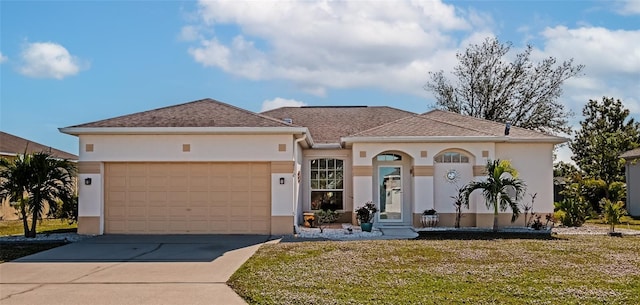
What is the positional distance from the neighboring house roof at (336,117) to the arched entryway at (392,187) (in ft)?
8.58

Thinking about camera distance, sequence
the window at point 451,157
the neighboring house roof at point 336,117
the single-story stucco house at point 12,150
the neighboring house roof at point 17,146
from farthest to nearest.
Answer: the neighboring house roof at point 17,146, the single-story stucco house at point 12,150, the neighboring house roof at point 336,117, the window at point 451,157

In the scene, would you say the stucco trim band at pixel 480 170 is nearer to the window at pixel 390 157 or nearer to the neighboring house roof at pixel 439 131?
the neighboring house roof at pixel 439 131

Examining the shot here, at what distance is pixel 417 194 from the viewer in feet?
60.6

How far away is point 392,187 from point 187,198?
7.00 metres

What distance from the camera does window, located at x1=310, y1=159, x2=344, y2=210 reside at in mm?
20469

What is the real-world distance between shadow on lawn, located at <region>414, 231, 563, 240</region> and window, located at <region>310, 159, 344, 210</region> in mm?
4429

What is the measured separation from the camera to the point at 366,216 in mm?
17203

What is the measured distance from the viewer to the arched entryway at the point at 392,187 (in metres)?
19.4

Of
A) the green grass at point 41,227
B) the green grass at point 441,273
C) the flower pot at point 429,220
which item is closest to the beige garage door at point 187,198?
the green grass at point 441,273

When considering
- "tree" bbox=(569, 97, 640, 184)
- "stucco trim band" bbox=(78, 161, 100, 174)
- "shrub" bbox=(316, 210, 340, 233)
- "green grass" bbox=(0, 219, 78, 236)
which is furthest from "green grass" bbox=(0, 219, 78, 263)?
"tree" bbox=(569, 97, 640, 184)

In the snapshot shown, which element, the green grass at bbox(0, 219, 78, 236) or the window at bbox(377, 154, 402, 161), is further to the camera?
the window at bbox(377, 154, 402, 161)

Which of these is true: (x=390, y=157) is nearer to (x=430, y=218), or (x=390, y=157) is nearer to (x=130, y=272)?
(x=430, y=218)

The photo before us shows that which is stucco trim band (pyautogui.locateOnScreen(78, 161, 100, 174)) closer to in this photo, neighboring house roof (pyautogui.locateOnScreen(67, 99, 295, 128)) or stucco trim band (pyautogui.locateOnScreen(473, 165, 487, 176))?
neighboring house roof (pyautogui.locateOnScreen(67, 99, 295, 128))

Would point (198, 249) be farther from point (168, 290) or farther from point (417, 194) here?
point (417, 194)
